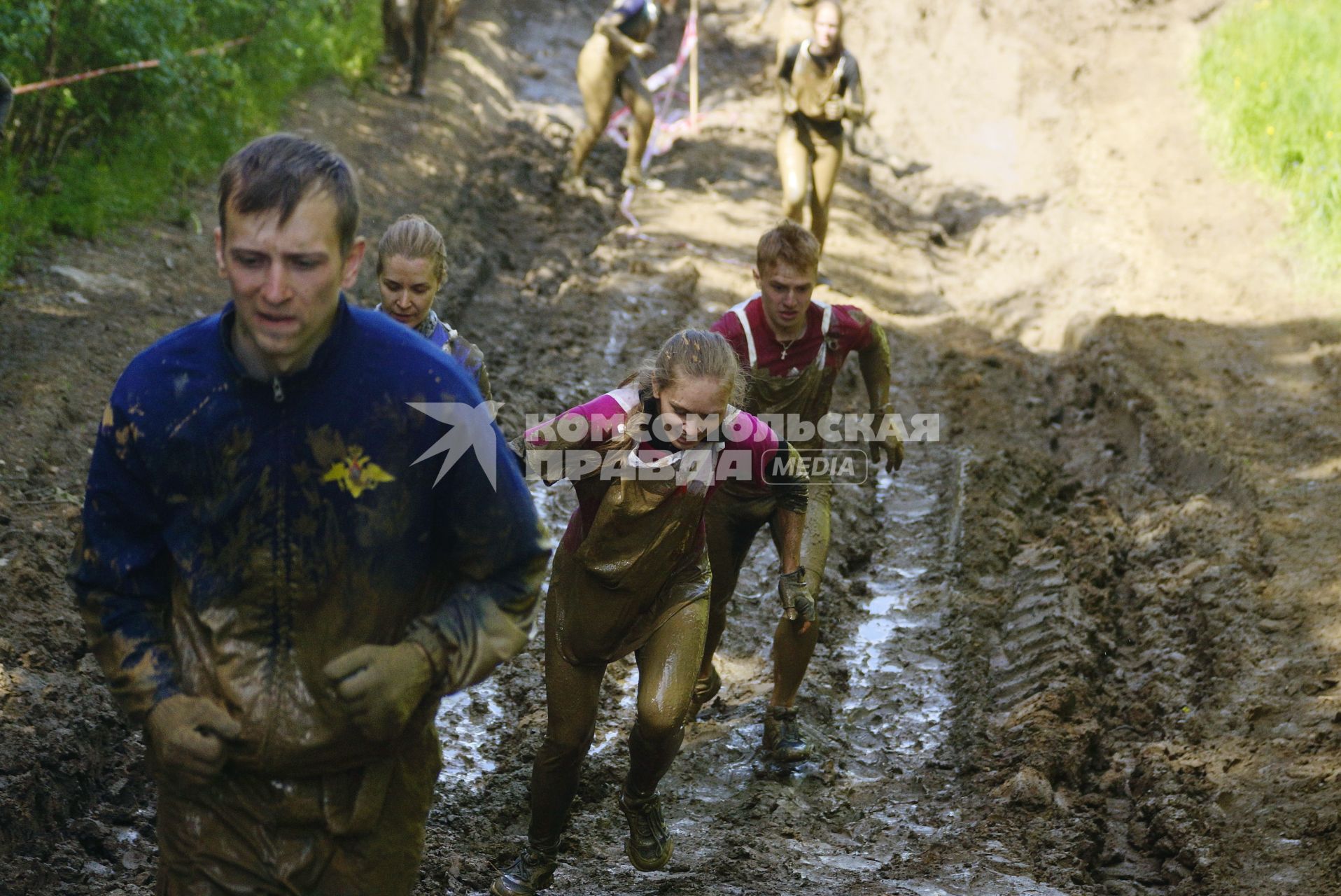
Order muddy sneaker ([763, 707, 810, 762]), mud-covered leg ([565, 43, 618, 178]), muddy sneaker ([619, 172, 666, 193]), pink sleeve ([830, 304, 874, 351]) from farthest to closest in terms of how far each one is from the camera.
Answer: muddy sneaker ([619, 172, 666, 193])
mud-covered leg ([565, 43, 618, 178])
pink sleeve ([830, 304, 874, 351])
muddy sneaker ([763, 707, 810, 762])

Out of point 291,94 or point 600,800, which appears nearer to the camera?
point 600,800

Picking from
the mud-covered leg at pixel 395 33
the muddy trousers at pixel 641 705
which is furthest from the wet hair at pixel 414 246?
the mud-covered leg at pixel 395 33

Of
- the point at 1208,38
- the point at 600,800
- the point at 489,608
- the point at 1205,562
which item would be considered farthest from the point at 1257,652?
the point at 1208,38

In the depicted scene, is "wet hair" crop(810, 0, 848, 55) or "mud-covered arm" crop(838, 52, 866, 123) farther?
"wet hair" crop(810, 0, 848, 55)

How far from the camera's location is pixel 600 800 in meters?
5.26

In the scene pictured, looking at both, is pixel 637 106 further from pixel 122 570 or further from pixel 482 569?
pixel 122 570

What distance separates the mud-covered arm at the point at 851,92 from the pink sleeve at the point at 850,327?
4.87 m

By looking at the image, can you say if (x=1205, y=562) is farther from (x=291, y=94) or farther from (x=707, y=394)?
(x=291, y=94)

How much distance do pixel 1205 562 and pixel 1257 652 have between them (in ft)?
3.17

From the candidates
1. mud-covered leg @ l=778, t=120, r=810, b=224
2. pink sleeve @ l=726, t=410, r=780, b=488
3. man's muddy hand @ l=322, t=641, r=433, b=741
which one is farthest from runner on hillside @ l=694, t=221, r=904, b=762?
mud-covered leg @ l=778, t=120, r=810, b=224

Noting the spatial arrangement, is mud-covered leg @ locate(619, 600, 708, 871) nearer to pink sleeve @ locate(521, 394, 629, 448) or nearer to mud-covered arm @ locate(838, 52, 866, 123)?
pink sleeve @ locate(521, 394, 629, 448)

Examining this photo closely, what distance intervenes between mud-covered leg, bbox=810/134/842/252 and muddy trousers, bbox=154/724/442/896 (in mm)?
8552

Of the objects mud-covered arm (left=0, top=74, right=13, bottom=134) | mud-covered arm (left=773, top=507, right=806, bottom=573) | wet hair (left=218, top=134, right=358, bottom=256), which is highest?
mud-covered arm (left=0, top=74, right=13, bottom=134)

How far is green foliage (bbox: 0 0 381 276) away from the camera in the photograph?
852 cm
